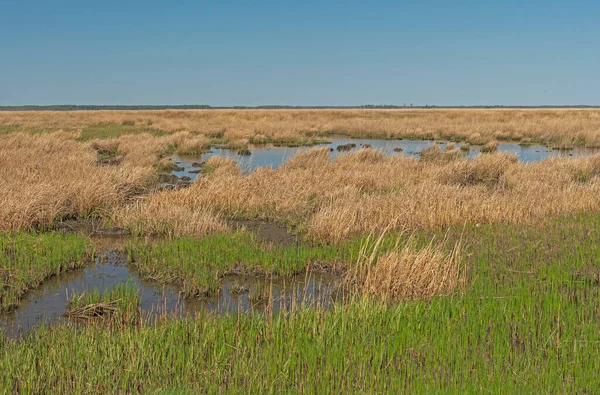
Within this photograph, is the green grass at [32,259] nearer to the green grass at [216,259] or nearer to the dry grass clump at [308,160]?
the green grass at [216,259]

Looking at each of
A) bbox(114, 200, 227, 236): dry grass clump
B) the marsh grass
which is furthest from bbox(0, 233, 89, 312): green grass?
bbox(114, 200, 227, 236): dry grass clump

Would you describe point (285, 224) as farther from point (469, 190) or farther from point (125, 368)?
point (125, 368)

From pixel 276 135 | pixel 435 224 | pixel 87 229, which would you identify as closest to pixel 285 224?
pixel 435 224

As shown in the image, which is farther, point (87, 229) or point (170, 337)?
point (87, 229)

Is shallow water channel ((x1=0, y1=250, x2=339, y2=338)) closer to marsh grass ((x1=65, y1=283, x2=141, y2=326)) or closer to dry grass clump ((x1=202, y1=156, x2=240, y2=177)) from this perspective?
marsh grass ((x1=65, y1=283, x2=141, y2=326))

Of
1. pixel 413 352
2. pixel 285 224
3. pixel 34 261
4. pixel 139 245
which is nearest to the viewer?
pixel 413 352

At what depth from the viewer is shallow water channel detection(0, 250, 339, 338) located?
6.89 meters

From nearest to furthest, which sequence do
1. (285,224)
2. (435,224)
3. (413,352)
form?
(413,352), (435,224), (285,224)

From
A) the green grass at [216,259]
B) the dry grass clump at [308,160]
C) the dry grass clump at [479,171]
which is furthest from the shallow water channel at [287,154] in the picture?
the green grass at [216,259]

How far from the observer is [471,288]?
725 cm

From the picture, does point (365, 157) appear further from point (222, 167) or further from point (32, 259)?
point (32, 259)

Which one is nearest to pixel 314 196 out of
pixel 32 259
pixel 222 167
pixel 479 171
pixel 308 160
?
pixel 222 167

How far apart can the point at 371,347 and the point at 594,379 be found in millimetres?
2020

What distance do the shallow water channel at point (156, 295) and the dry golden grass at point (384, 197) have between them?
1.99 meters
